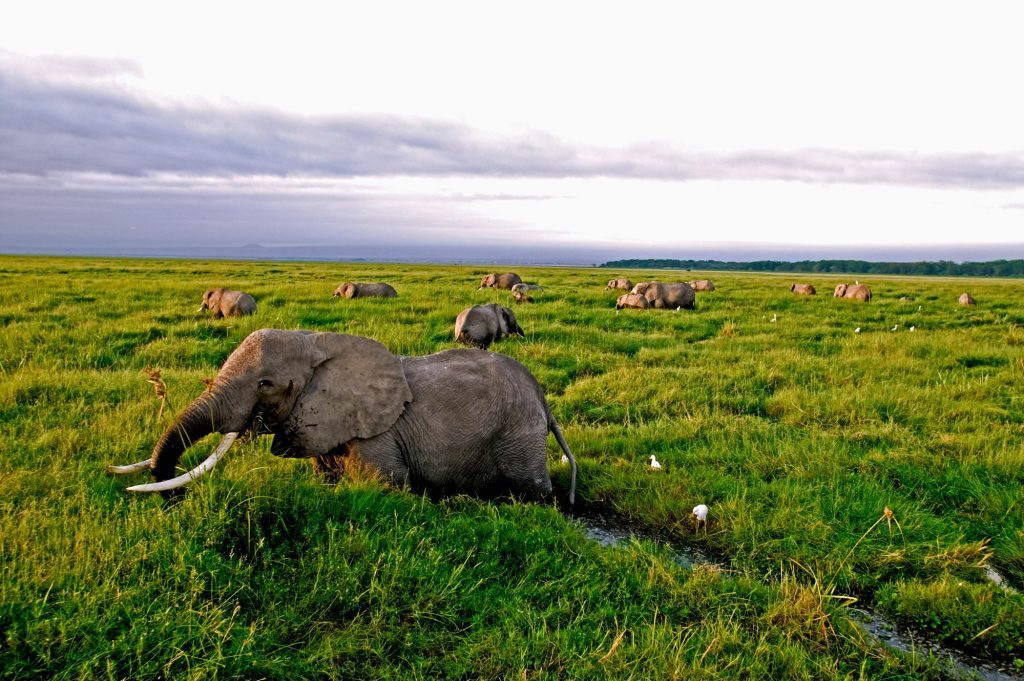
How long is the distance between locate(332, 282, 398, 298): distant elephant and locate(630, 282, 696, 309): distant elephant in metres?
9.51

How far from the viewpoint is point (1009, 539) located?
4395mm

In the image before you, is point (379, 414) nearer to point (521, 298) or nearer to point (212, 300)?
point (212, 300)

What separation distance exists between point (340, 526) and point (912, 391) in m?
8.67

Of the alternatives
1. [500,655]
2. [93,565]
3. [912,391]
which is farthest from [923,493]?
[93,565]

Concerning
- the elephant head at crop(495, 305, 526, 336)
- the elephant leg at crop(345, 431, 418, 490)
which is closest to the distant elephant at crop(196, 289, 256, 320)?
the elephant head at crop(495, 305, 526, 336)

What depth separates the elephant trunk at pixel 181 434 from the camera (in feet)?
12.4

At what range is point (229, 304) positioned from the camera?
15.7 m

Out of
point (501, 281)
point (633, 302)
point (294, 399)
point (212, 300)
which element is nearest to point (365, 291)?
point (212, 300)

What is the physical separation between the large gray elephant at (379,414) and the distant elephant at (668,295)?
16.3 meters

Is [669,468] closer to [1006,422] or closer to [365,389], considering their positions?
[365,389]

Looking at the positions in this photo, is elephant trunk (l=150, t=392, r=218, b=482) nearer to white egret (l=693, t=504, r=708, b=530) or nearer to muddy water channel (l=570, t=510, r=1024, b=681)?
muddy water channel (l=570, t=510, r=1024, b=681)

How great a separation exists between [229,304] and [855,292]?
2649cm

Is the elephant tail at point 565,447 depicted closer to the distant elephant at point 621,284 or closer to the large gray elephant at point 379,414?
the large gray elephant at point 379,414

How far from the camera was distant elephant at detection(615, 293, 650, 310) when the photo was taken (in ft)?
65.9
